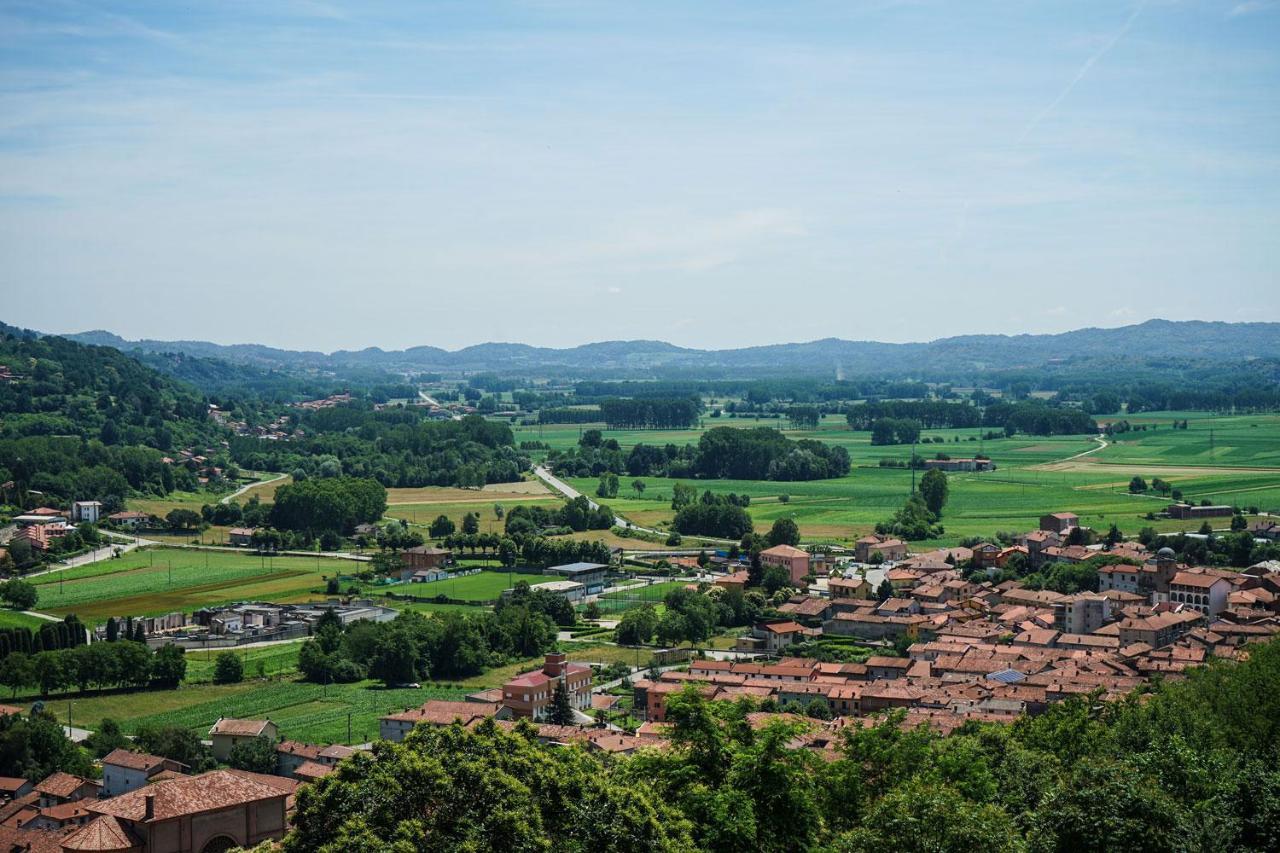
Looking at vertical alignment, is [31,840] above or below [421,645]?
above

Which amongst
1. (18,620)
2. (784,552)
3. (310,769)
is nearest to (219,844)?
(310,769)

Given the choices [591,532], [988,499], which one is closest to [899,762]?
[591,532]

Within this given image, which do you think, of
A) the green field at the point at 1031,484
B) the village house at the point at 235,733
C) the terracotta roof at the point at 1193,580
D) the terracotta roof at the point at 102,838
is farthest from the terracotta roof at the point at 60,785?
the green field at the point at 1031,484

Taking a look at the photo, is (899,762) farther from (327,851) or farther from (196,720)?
(196,720)

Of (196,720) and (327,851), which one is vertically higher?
(327,851)

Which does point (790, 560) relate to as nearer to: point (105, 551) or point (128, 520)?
point (105, 551)

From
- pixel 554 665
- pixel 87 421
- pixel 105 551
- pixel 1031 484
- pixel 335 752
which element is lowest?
pixel 105 551
